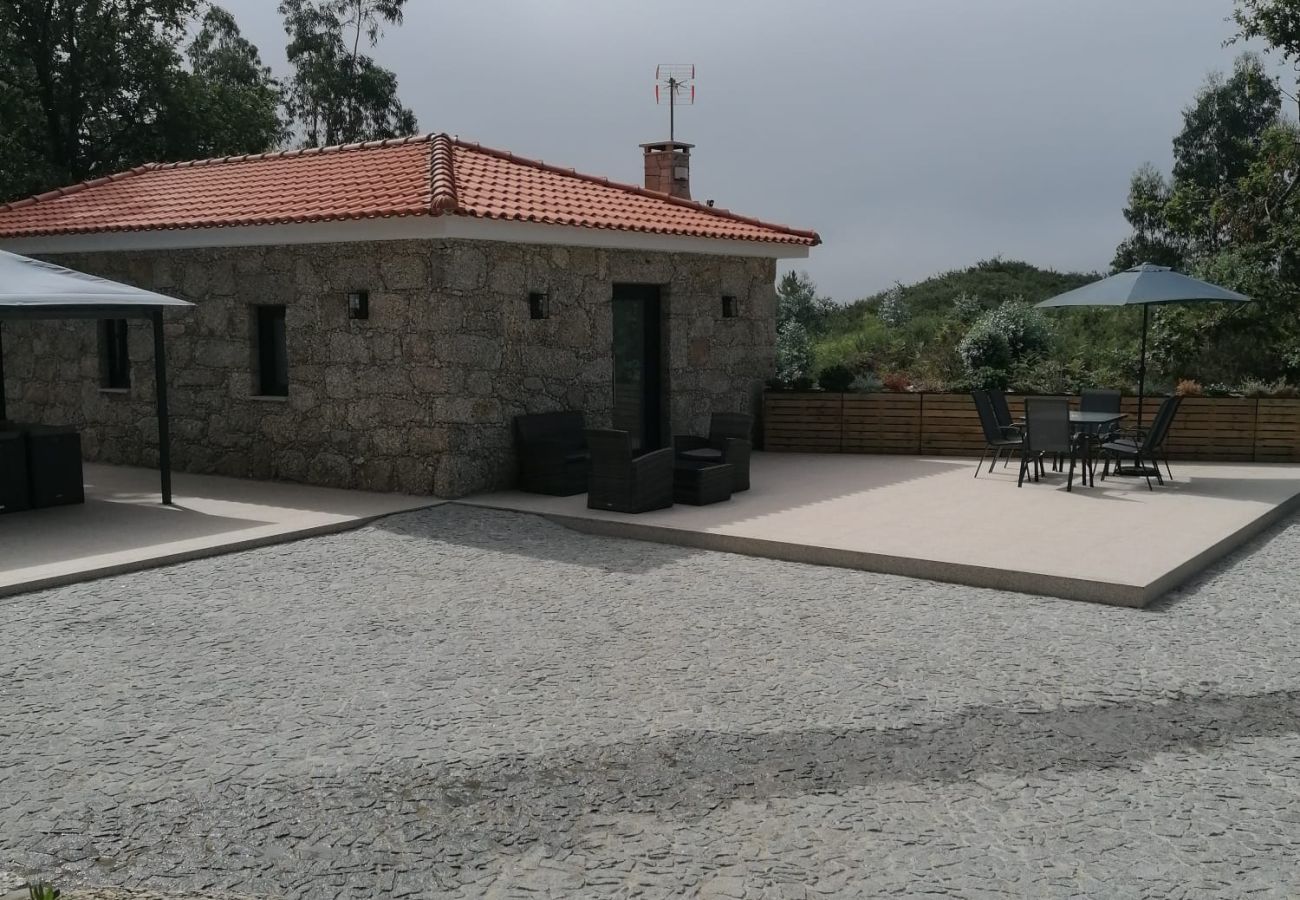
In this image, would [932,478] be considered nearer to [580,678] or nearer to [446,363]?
[446,363]

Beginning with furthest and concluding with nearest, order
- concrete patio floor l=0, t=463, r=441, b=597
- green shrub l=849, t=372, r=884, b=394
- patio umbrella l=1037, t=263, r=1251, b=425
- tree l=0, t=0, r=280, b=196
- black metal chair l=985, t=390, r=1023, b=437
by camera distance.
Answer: tree l=0, t=0, r=280, b=196, green shrub l=849, t=372, r=884, b=394, black metal chair l=985, t=390, r=1023, b=437, patio umbrella l=1037, t=263, r=1251, b=425, concrete patio floor l=0, t=463, r=441, b=597

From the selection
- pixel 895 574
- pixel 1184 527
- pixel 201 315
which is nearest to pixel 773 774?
pixel 895 574

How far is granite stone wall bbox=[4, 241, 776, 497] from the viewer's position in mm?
11867

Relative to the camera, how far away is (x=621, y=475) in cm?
1102

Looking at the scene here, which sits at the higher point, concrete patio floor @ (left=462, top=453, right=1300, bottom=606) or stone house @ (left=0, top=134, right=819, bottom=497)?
stone house @ (left=0, top=134, right=819, bottom=497)

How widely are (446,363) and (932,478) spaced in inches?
221

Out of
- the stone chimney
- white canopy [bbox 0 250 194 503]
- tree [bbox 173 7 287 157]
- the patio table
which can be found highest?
tree [bbox 173 7 287 157]

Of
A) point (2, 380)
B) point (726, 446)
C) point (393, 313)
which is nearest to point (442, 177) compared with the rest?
point (393, 313)

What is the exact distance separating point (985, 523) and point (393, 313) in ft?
19.6

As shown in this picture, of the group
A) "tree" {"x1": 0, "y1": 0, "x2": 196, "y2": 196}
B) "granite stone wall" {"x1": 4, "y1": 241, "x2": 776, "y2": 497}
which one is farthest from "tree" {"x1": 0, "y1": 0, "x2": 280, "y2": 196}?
"granite stone wall" {"x1": 4, "y1": 241, "x2": 776, "y2": 497}

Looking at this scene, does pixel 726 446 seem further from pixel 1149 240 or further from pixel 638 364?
pixel 1149 240

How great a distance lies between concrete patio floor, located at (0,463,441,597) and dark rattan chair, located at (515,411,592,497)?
1.12 metres

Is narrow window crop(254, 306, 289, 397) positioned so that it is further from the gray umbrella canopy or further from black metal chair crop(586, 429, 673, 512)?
the gray umbrella canopy

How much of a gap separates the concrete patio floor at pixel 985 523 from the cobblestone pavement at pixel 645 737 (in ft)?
1.13
